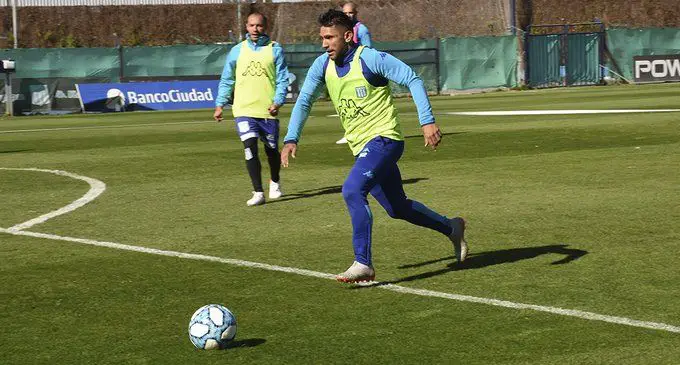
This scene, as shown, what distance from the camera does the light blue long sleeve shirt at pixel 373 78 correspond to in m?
8.39

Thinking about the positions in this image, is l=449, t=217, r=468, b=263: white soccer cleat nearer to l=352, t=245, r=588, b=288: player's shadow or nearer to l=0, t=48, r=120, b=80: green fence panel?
l=352, t=245, r=588, b=288: player's shadow

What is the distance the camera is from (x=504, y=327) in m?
6.85

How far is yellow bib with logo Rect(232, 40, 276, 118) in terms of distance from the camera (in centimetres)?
1355

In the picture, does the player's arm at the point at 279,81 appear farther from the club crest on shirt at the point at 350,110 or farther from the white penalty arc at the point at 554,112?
the white penalty arc at the point at 554,112

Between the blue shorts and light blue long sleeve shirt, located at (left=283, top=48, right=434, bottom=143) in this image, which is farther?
the blue shorts

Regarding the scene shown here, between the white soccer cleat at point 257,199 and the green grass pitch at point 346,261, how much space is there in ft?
0.47

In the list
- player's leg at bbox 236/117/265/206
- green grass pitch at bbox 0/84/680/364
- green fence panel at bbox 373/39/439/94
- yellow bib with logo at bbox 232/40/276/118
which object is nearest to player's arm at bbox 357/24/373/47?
green grass pitch at bbox 0/84/680/364

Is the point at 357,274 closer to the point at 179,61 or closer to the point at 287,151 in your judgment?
the point at 287,151

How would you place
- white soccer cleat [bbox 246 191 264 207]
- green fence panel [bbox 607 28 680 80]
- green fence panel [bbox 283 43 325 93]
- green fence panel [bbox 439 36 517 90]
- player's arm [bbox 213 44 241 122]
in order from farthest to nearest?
green fence panel [bbox 607 28 680 80], green fence panel [bbox 439 36 517 90], green fence panel [bbox 283 43 325 93], player's arm [bbox 213 44 241 122], white soccer cleat [bbox 246 191 264 207]

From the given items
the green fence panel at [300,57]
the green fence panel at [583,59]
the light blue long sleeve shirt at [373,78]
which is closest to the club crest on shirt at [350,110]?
the light blue long sleeve shirt at [373,78]

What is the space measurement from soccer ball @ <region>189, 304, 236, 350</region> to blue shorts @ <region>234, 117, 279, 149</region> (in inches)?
278

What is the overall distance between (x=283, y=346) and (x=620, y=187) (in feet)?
24.2

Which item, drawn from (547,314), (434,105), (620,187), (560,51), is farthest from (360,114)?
(560,51)

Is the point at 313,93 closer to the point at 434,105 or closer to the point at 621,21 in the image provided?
the point at 434,105
